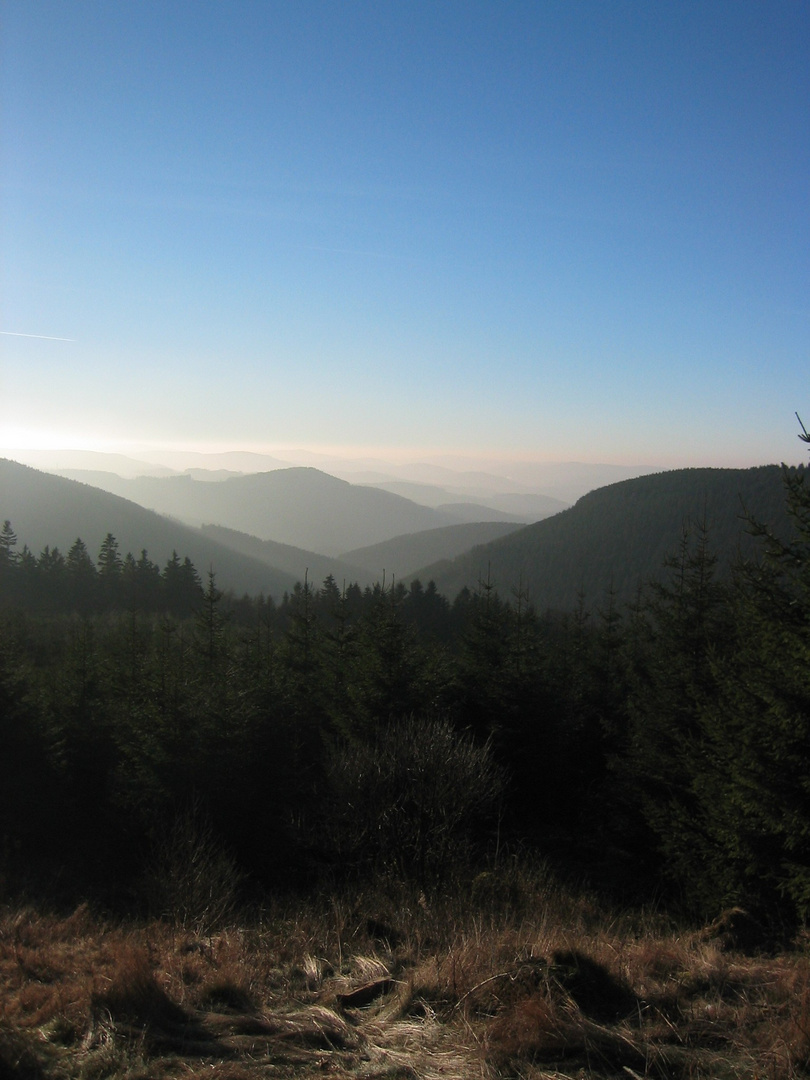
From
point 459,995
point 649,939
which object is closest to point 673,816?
point 649,939

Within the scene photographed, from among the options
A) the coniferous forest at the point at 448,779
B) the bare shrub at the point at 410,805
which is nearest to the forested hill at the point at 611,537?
the coniferous forest at the point at 448,779

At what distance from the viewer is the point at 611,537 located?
150625mm

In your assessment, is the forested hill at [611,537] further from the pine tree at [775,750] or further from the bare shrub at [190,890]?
the bare shrub at [190,890]

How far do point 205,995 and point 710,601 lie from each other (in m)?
16.5

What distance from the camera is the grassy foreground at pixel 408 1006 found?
436 cm

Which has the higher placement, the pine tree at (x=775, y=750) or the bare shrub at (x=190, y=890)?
the pine tree at (x=775, y=750)

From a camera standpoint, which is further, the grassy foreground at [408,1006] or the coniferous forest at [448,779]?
the coniferous forest at [448,779]

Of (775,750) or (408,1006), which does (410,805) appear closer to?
(775,750)

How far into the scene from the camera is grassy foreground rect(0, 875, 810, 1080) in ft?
14.3

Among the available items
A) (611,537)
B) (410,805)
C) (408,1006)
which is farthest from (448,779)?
(611,537)

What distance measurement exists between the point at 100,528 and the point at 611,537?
117 m

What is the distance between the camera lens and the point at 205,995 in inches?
221

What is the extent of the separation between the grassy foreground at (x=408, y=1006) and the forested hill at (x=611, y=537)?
119 m

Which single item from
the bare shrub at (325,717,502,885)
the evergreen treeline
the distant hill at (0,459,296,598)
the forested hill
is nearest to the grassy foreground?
the evergreen treeline
